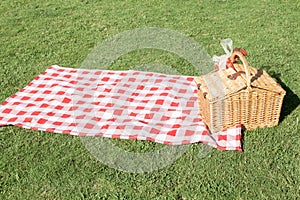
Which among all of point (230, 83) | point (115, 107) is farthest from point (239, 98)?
point (115, 107)

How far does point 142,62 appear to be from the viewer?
4.68m

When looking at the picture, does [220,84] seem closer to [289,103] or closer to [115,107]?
[289,103]

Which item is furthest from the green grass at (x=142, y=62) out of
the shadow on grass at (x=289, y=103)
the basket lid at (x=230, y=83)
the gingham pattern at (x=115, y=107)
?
the basket lid at (x=230, y=83)

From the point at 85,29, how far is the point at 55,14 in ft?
2.93

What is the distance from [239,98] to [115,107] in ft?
3.96

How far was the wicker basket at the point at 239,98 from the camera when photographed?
3.12m

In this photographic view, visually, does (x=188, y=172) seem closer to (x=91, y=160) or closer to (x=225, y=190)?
(x=225, y=190)

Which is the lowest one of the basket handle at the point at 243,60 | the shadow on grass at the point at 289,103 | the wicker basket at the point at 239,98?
the shadow on grass at the point at 289,103

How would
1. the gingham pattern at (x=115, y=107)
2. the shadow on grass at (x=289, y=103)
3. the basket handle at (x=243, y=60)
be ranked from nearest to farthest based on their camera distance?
the basket handle at (x=243, y=60) < the gingham pattern at (x=115, y=107) < the shadow on grass at (x=289, y=103)

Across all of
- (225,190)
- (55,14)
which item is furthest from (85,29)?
(225,190)

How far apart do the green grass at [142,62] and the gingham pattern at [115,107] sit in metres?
0.12

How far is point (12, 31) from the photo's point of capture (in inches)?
230

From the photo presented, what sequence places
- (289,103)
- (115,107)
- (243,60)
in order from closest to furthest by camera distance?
1. (243,60)
2. (289,103)
3. (115,107)

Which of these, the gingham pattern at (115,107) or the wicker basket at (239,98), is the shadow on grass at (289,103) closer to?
the wicker basket at (239,98)
